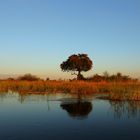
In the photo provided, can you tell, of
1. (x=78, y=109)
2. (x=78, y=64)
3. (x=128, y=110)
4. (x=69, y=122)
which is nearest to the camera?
(x=69, y=122)

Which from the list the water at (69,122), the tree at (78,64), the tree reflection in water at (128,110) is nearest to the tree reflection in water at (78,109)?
the water at (69,122)

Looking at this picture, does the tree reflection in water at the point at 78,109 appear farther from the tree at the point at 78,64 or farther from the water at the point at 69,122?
the tree at the point at 78,64

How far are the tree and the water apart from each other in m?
30.1

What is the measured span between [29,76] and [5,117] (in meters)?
35.2

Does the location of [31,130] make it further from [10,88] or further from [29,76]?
[29,76]

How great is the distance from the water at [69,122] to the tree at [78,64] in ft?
98.8

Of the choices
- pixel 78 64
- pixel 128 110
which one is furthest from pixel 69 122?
pixel 78 64

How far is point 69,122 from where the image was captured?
11.6m

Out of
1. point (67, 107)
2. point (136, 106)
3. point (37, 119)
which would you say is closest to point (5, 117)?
point (37, 119)

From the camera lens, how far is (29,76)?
4744cm

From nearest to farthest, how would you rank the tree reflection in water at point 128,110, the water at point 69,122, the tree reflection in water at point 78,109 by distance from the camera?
the water at point 69,122 < the tree reflection in water at point 128,110 < the tree reflection in water at point 78,109

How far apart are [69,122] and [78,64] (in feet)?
115

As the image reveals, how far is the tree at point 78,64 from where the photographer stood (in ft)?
153

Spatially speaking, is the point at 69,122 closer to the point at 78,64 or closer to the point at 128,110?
the point at 128,110
